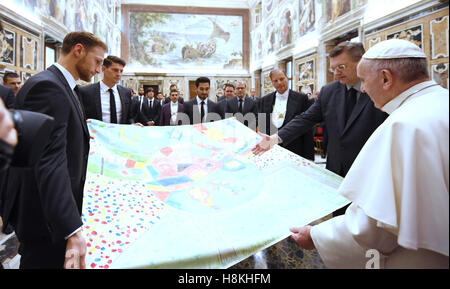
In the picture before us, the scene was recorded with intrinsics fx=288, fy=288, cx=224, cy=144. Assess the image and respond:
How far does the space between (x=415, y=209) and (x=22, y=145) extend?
138cm

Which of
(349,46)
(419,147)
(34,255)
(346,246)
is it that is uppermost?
(349,46)

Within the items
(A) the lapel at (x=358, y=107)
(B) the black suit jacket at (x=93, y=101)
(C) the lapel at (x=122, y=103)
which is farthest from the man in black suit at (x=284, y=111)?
(B) the black suit jacket at (x=93, y=101)

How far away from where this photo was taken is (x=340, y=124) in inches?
106

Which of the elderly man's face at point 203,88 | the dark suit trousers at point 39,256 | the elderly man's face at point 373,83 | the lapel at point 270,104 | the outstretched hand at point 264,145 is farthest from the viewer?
the elderly man's face at point 203,88

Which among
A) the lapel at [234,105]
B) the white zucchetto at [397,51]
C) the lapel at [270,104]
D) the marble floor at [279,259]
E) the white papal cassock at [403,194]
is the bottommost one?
the marble floor at [279,259]

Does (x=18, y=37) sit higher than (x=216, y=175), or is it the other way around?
(x=18, y=37)

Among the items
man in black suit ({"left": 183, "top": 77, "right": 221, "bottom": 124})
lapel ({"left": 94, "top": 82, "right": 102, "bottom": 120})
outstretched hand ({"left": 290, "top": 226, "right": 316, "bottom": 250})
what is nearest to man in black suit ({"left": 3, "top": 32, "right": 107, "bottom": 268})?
outstretched hand ({"left": 290, "top": 226, "right": 316, "bottom": 250})

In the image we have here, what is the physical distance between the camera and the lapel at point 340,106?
270 centimetres

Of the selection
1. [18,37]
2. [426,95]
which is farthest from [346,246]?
[18,37]

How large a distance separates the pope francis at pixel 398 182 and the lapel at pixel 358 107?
1.14 m

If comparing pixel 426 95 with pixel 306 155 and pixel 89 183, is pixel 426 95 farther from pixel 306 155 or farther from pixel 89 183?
pixel 306 155

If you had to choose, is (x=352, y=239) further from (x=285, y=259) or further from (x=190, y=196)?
(x=285, y=259)

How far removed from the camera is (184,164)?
2.54 m

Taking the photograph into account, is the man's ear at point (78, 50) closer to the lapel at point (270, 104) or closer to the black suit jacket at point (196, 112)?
the lapel at point (270, 104)
